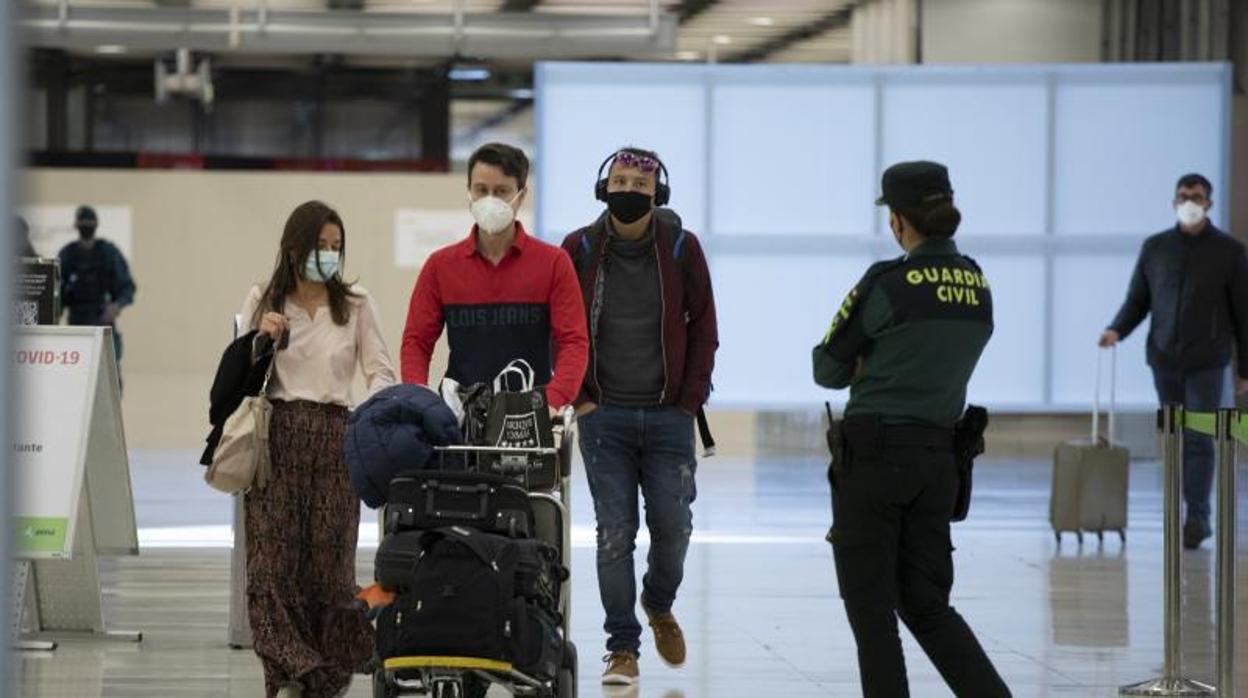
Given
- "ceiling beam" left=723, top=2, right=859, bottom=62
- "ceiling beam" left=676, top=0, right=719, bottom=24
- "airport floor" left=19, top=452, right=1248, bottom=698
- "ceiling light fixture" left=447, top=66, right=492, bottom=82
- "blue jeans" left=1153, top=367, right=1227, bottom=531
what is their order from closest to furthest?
"airport floor" left=19, top=452, right=1248, bottom=698 < "blue jeans" left=1153, top=367, right=1227, bottom=531 < "ceiling beam" left=723, top=2, right=859, bottom=62 < "ceiling beam" left=676, top=0, right=719, bottom=24 < "ceiling light fixture" left=447, top=66, right=492, bottom=82

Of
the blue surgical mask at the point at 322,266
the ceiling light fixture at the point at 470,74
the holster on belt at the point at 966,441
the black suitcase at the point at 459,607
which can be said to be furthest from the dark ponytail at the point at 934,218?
the ceiling light fixture at the point at 470,74

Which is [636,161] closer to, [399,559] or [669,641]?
[669,641]

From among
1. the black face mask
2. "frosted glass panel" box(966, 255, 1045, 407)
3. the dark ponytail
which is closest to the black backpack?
the dark ponytail

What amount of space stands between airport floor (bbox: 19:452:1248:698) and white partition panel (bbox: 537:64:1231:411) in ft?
9.21

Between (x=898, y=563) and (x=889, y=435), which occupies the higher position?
(x=889, y=435)

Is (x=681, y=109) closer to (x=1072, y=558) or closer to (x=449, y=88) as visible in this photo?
(x=1072, y=558)

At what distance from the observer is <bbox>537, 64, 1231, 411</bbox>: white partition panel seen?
16.4m

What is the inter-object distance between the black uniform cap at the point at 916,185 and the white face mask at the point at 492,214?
1.10 metres

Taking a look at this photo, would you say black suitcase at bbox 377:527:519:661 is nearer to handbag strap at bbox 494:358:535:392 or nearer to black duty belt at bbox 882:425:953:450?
handbag strap at bbox 494:358:535:392

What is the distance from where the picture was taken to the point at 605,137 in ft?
53.1

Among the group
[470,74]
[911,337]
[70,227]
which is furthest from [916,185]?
[470,74]

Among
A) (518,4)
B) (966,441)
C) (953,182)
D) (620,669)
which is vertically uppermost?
(518,4)

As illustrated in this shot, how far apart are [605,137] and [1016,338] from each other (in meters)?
3.42

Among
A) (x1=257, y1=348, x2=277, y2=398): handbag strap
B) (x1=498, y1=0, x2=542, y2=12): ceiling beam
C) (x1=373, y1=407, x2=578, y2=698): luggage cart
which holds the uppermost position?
(x1=498, y1=0, x2=542, y2=12): ceiling beam
